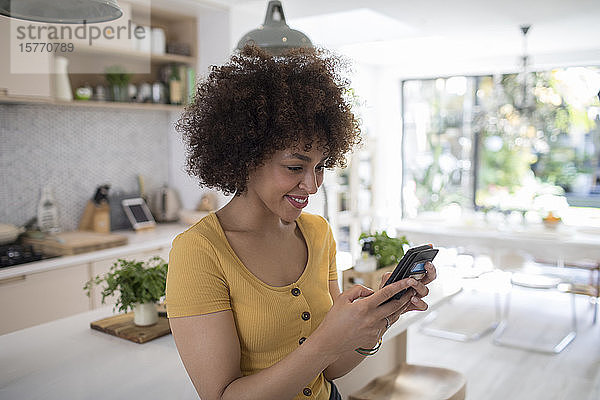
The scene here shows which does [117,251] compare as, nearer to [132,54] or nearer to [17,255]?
[17,255]

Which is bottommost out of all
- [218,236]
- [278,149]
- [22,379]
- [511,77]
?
[22,379]

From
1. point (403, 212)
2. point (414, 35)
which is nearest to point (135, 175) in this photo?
point (414, 35)

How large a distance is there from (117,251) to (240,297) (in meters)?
A: 2.38

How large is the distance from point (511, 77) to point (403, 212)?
215 centimetres

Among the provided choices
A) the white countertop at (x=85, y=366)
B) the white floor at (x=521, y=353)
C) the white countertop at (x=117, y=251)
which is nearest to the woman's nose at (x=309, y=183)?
the white countertop at (x=85, y=366)

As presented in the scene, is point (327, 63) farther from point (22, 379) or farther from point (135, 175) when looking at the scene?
point (135, 175)

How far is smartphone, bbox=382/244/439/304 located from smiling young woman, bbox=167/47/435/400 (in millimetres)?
29

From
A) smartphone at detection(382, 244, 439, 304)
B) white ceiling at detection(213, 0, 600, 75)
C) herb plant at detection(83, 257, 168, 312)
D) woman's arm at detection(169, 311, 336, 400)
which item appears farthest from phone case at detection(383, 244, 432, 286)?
white ceiling at detection(213, 0, 600, 75)

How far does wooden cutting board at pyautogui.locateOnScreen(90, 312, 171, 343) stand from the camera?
183 cm

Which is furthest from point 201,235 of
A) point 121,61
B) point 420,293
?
point 121,61

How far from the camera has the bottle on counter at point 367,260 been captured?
2.42m

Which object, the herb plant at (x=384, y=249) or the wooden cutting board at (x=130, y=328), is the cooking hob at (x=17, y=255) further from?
the herb plant at (x=384, y=249)

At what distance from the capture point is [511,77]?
625 cm

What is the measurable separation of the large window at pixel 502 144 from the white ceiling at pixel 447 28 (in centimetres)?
39
